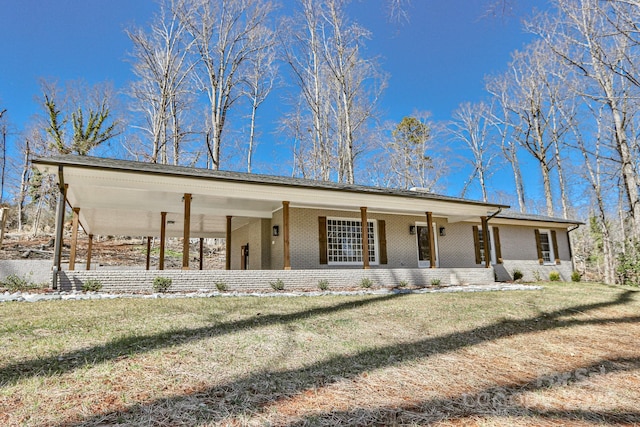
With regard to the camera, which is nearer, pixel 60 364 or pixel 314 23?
pixel 60 364

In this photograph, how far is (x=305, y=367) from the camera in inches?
143

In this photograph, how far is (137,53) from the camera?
20.6 meters

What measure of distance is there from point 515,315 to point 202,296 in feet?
21.5

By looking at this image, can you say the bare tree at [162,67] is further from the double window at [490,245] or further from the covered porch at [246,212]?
the double window at [490,245]

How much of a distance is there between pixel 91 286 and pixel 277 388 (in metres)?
7.05

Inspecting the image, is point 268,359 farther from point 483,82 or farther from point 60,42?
point 60,42

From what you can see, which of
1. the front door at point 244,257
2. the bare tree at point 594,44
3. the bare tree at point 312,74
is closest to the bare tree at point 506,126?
the bare tree at point 594,44

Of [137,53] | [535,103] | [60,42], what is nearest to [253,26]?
[137,53]

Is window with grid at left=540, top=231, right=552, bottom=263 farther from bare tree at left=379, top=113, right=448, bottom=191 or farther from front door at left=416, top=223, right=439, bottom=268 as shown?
bare tree at left=379, top=113, right=448, bottom=191

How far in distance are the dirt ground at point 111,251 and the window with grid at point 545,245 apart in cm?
1728

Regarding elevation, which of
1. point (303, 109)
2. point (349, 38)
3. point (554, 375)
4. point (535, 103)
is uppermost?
point (349, 38)

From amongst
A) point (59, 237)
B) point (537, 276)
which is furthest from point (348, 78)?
point (59, 237)

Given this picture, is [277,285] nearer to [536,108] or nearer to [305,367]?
[305,367]

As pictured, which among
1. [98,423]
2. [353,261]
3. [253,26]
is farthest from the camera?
[253,26]
